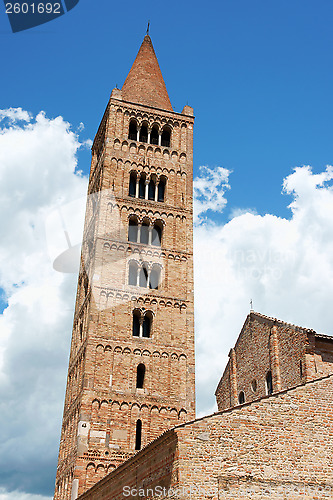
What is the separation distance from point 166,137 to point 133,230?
6.02 m

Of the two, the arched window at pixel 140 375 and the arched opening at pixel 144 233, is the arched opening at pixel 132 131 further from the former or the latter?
the arched window at pixel 140 375

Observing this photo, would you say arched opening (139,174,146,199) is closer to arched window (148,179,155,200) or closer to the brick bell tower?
the brick bell tower

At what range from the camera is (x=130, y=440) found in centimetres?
1966

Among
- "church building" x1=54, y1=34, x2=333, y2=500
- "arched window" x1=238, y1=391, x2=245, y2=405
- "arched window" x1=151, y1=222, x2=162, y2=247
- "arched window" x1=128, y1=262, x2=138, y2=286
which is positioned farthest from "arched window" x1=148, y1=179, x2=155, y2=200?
"arched window" x1=238, y1=391, x2=245, y2=405

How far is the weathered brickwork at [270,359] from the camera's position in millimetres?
17062

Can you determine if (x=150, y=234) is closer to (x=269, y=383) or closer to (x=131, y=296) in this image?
(x=131, y=296)

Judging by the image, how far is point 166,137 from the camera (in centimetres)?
2777

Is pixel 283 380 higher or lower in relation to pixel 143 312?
lower

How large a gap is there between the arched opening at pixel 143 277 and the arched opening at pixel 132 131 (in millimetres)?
7125

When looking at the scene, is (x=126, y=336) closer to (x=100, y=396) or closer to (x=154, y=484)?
(x=100, y=396)

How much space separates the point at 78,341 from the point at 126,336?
2817 mm

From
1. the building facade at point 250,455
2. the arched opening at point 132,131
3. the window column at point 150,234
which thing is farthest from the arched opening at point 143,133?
the building facade at point 250,455

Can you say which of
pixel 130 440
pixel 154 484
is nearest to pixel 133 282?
pixel 130 440

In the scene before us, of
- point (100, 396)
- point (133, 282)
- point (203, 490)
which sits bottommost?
point (203, 490)
